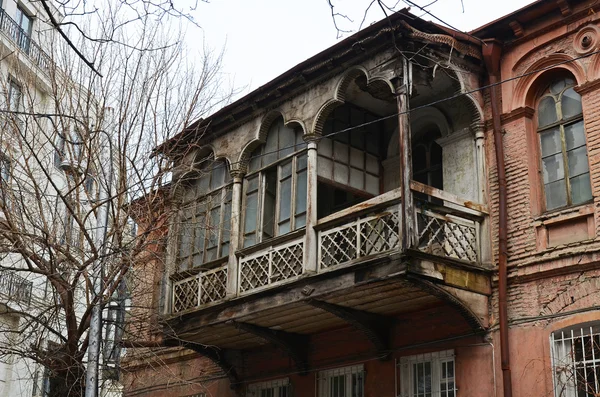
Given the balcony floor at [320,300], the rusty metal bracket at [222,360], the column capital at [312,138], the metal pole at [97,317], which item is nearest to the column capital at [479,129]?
the balcony floor at [320,300]

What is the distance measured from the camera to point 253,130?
14844 mm

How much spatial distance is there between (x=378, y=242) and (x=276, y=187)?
3.26 meters

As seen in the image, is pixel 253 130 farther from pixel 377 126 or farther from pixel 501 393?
pixel 501 393

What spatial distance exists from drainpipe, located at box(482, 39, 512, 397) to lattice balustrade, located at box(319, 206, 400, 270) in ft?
5.23

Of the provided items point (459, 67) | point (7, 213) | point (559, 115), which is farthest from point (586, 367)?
point (7, 213)

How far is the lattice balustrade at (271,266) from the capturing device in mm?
12812

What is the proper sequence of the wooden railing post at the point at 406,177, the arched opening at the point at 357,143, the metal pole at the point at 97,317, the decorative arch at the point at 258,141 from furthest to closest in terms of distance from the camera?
1. the decorative arch at the point at 258,141
2. the arched opening at the point at 357,143
3. the metal pole at the point at 97,317
4. the wooden railing post at the point at 406,177

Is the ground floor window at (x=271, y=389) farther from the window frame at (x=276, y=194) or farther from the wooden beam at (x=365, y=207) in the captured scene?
the wooden beam at (x=365, y=207)

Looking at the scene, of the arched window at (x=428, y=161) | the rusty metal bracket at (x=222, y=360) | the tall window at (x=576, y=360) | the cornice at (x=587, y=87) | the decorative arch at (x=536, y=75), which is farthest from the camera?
the rusty metal bracket at (x=222, y=360)

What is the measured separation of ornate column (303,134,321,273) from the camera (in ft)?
40.7

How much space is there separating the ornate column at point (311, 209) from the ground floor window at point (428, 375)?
216cm

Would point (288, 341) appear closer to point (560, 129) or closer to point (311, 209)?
point (311, 209)

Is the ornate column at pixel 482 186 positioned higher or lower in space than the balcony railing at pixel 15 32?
lower

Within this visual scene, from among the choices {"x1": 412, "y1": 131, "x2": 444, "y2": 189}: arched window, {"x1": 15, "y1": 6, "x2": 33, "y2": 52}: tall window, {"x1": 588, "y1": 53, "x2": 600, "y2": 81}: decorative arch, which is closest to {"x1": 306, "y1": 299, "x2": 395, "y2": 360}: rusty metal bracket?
{"x1": 412, "y1": 131, "x2": 444, "y2": 189}: arched window
